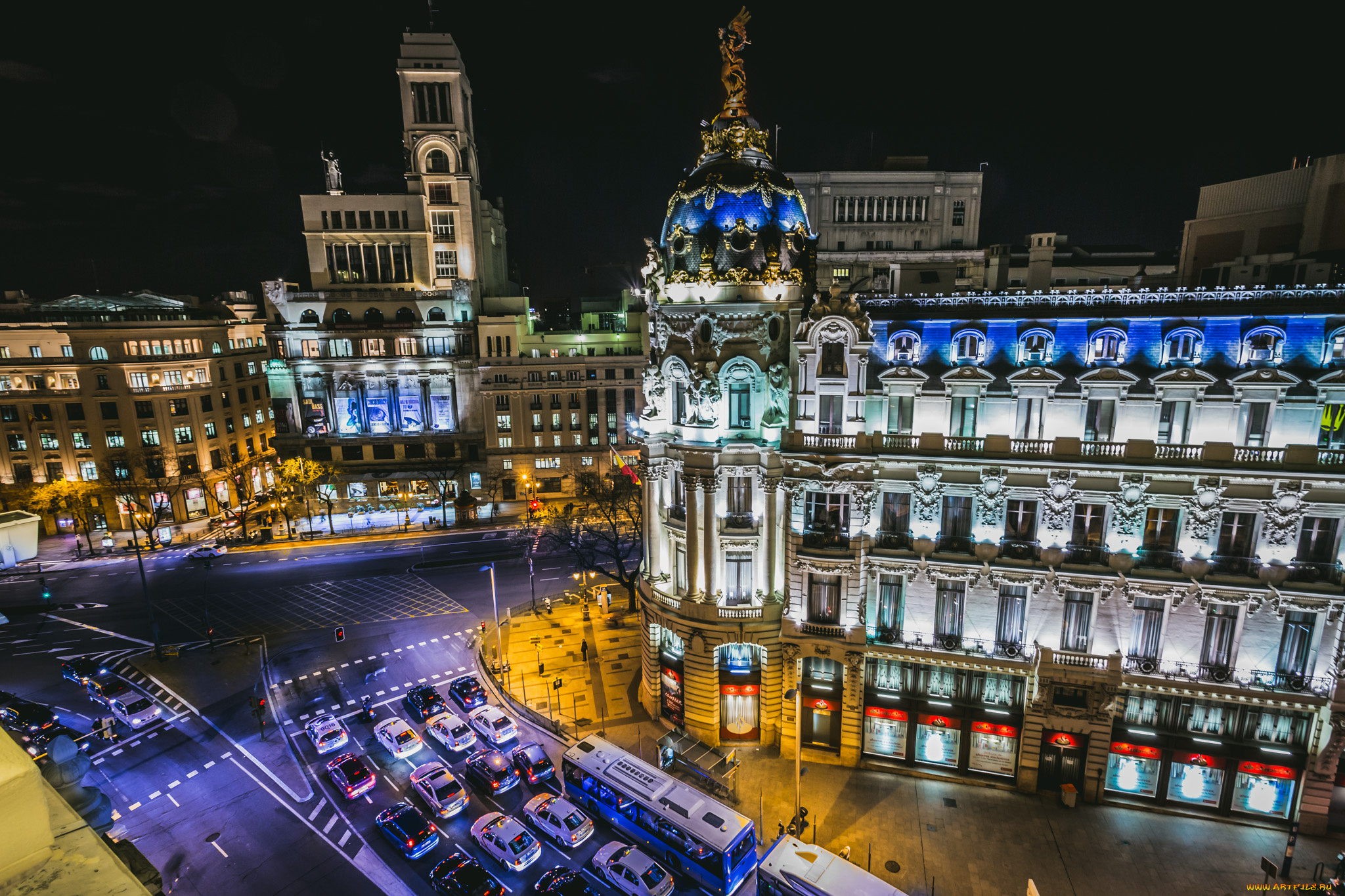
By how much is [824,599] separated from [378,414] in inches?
3094

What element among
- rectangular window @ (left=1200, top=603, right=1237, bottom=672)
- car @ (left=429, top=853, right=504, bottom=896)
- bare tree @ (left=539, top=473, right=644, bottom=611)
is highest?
rectangular window @ (left=1200, top=603, right=1237, bottom=672)

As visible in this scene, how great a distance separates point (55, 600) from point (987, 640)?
91287 mm

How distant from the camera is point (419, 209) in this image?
9875 centimetres

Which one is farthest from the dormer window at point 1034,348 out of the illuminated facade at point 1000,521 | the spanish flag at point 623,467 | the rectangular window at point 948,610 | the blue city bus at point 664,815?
the spanish flag at point 623,467

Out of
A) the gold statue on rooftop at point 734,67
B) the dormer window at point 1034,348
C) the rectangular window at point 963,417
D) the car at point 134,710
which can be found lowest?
the car at point 134,710

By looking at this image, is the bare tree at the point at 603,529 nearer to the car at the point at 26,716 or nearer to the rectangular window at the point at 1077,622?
the rectangular window at the point at 1077,622

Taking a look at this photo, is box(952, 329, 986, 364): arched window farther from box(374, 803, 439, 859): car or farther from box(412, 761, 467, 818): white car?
box(374, 803, 439, 859): car

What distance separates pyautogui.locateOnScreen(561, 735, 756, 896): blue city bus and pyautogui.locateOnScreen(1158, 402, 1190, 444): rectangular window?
106 feet

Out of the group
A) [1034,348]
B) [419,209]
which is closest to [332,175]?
[419,209]

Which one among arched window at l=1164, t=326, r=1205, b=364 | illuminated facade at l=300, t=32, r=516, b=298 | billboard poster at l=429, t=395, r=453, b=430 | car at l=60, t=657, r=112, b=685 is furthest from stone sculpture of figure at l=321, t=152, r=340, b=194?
arched window at l=1164, t=326, r=1205, b=364

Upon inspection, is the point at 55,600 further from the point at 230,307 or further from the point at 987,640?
the point at 987,640

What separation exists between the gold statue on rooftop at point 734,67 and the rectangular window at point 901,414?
2276 centimetres

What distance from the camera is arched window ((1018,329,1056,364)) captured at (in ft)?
129

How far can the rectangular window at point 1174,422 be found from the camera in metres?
37.2
